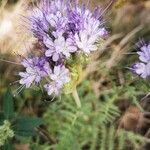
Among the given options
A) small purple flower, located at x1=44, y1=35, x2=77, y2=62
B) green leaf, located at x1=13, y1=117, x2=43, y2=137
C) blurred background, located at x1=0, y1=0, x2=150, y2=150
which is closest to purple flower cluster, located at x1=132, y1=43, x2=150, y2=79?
blurred background, located at x1=0, y1=0, x2=150, y2=150

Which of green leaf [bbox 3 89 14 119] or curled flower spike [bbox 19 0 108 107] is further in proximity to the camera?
green leaf [bbox 3 89 14 119]

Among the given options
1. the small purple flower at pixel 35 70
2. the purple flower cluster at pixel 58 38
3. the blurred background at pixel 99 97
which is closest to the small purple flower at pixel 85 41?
the purple flower cluster at pixel 58 38

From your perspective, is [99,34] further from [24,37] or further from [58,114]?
[58,114]

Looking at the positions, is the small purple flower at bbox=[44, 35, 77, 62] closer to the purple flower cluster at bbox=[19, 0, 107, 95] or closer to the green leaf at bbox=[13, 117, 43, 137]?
the purple flower cluster at bbox=[19, 0, 107, 95]

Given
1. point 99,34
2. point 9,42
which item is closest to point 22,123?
point 99,34

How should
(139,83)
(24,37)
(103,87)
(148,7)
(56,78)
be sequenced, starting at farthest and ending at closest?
1. (148,7)
2. (103,87)
3. (24,37)
4. (139,83)
5. (56,78)

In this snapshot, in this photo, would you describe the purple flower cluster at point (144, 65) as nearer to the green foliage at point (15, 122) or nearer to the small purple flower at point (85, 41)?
the small purple flower at point (85, 41)
